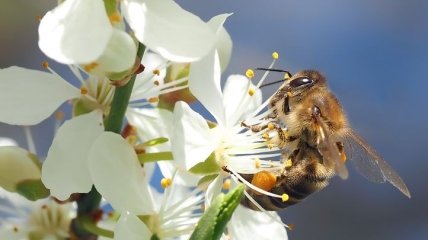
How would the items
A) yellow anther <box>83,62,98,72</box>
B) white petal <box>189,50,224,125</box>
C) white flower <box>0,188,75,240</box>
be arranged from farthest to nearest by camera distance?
white flower <box>0,188,75,240</box>
white petal <box>189,50,224,125</box>
yellow anther <box>83,62,98,72</box>

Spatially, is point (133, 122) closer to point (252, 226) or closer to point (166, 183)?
point (166, 183)

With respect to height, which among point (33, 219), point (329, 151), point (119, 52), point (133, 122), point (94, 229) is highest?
point (119, 52)

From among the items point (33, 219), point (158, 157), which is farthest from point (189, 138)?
point (33, 219)

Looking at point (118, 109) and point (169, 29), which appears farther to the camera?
point (118, 109)

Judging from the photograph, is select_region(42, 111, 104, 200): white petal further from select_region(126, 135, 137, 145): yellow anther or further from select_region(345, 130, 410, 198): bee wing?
select_region(345, 130, 410, 198): bee wing

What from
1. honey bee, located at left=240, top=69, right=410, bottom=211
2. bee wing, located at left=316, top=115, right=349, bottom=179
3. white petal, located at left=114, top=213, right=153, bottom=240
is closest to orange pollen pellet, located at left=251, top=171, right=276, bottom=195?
honey bee, located at left=240, top=69, right=410, bottom=211
